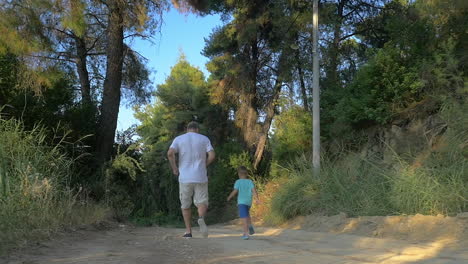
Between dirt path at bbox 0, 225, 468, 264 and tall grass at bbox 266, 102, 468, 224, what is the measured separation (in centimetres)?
188

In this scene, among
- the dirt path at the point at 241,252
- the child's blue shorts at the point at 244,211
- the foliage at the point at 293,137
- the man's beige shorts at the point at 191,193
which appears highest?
the foliage at the point at 293,137

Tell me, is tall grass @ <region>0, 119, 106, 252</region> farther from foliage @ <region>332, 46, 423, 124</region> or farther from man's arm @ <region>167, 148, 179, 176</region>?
foliage @ <region>332, 46, 423, 124</region>

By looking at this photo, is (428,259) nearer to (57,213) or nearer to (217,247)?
(217,247)

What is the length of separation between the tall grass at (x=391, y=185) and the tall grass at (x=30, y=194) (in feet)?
19.3

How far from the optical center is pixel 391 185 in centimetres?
997

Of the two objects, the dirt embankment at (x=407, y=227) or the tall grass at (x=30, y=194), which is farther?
the dirt embankment at (x=407, y=227)

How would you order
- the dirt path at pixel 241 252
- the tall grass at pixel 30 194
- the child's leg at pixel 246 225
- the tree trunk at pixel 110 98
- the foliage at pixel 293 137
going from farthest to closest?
1. the foliage at pixel 293 137
2. the tree trunk at pixel 110 98
3. the child's leg at pixel 246 225
4. the tall grass at pixel 30 194
5. the dirt path at pixel 241 252

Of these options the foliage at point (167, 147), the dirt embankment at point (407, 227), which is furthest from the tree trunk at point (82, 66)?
→ the dirt embankment at point (407, 227)

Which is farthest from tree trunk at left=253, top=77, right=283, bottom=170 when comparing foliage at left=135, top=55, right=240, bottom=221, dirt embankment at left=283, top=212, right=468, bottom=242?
dirt embankment at left=283, top=212, right=468, bottom=242

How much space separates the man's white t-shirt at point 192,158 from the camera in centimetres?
855

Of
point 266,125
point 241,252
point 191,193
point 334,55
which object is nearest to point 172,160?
point 191,193

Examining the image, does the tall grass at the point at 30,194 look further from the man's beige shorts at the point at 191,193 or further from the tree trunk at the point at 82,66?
the tree trunk at the point at 82,66

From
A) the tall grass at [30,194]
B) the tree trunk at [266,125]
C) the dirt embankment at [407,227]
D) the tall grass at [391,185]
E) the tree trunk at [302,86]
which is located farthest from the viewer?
the tree trunk at [266,125]

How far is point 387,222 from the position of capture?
8.65m
